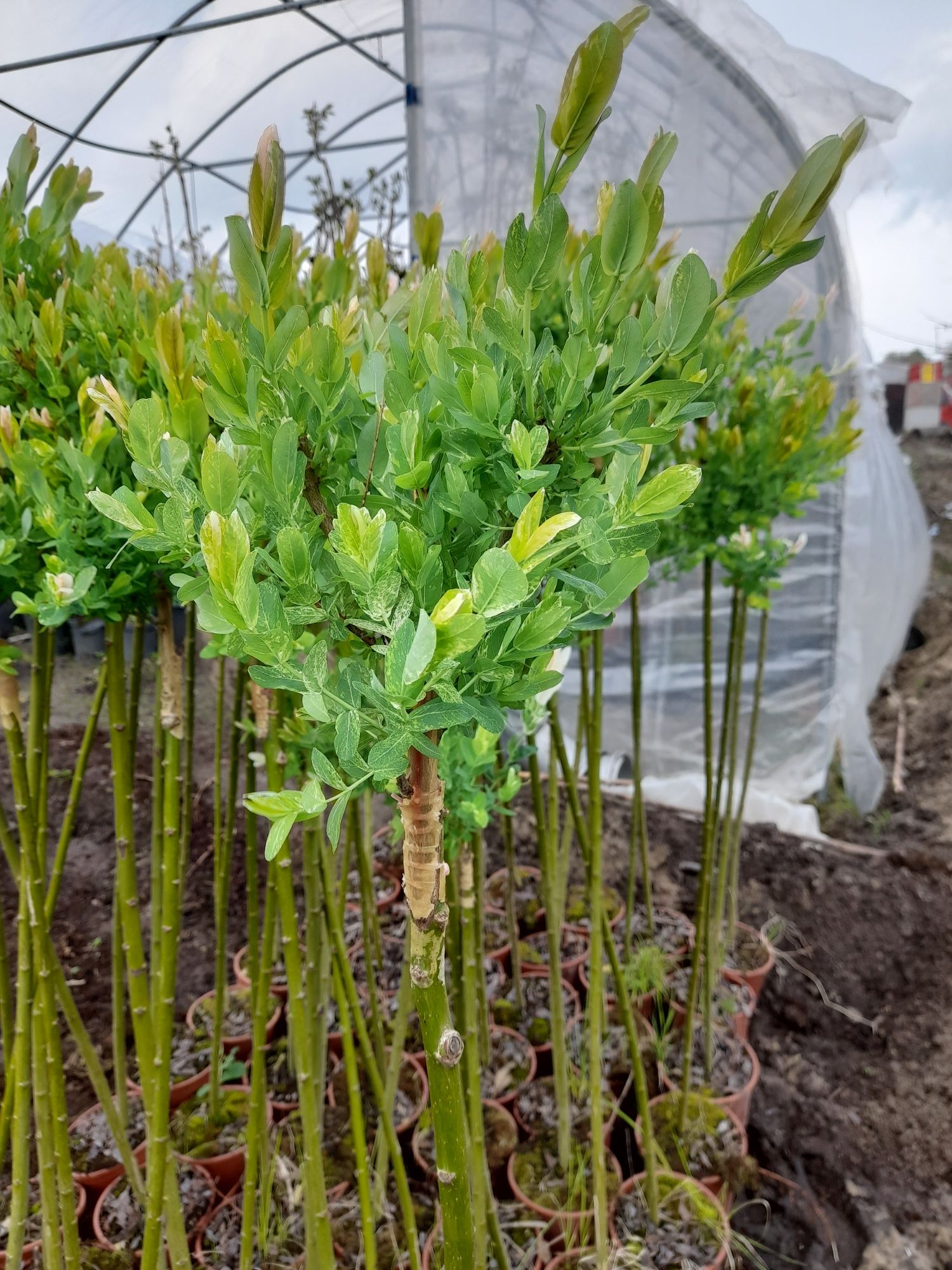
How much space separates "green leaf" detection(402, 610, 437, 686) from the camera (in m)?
0.34

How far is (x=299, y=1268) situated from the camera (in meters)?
1.23

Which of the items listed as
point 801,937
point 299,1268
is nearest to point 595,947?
point 299,1268

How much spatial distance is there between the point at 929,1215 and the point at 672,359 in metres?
1.94

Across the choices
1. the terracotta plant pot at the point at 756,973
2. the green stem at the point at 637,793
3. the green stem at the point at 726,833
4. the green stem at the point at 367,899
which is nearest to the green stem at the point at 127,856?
the green stem at the point at 367,899

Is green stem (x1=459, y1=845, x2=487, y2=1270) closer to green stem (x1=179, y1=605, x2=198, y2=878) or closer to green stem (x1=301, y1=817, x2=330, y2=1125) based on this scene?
green stem (x1=301, y1=817, x2=330, y2=1125)

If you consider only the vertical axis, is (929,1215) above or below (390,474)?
below

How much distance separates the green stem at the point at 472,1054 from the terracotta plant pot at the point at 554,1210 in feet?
1.08

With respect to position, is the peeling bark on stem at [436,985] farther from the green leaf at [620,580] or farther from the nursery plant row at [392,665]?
the green leaf at [620,580]

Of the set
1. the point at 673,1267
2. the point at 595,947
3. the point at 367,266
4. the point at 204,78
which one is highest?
the point at 204,78

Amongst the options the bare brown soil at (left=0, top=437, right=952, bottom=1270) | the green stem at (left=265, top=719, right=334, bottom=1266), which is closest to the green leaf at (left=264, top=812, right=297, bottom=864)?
the green stem at (left=265, top=719, right=334, bottom=1266)

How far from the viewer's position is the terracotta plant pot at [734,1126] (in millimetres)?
1447

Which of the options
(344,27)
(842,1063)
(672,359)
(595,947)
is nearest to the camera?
(672,359)

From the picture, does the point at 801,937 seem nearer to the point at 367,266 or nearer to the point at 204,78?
the point at 367,266

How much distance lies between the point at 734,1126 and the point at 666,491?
1659 mm
